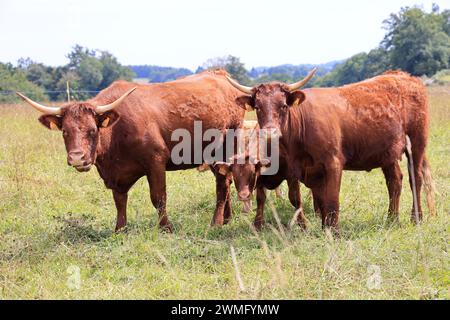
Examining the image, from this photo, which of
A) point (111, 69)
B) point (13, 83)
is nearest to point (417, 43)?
point (111, 69)

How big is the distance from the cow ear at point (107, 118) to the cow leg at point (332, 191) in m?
2.42

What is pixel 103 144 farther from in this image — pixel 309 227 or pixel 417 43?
pixel 417 43

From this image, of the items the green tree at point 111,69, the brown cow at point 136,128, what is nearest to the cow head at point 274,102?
the brown cow at point 136,128

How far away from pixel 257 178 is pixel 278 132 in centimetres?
102

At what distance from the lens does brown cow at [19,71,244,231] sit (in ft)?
20.4

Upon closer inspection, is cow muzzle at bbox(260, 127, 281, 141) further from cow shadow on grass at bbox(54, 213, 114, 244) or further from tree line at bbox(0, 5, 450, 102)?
tree line at bbox(0, 5, 450, 102)

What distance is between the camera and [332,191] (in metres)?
6.56

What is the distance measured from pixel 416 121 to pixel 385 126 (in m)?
0.59

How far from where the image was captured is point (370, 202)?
806 cm

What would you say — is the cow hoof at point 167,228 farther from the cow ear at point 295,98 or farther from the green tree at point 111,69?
the green tree at point 111,69

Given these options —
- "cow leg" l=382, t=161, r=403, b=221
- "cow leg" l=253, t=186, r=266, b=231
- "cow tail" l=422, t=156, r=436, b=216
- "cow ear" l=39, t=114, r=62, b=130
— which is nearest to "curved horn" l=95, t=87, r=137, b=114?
"cow ear" l=39, t=114, r=62, b=130

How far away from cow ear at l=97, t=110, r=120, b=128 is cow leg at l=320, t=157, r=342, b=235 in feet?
7.95
